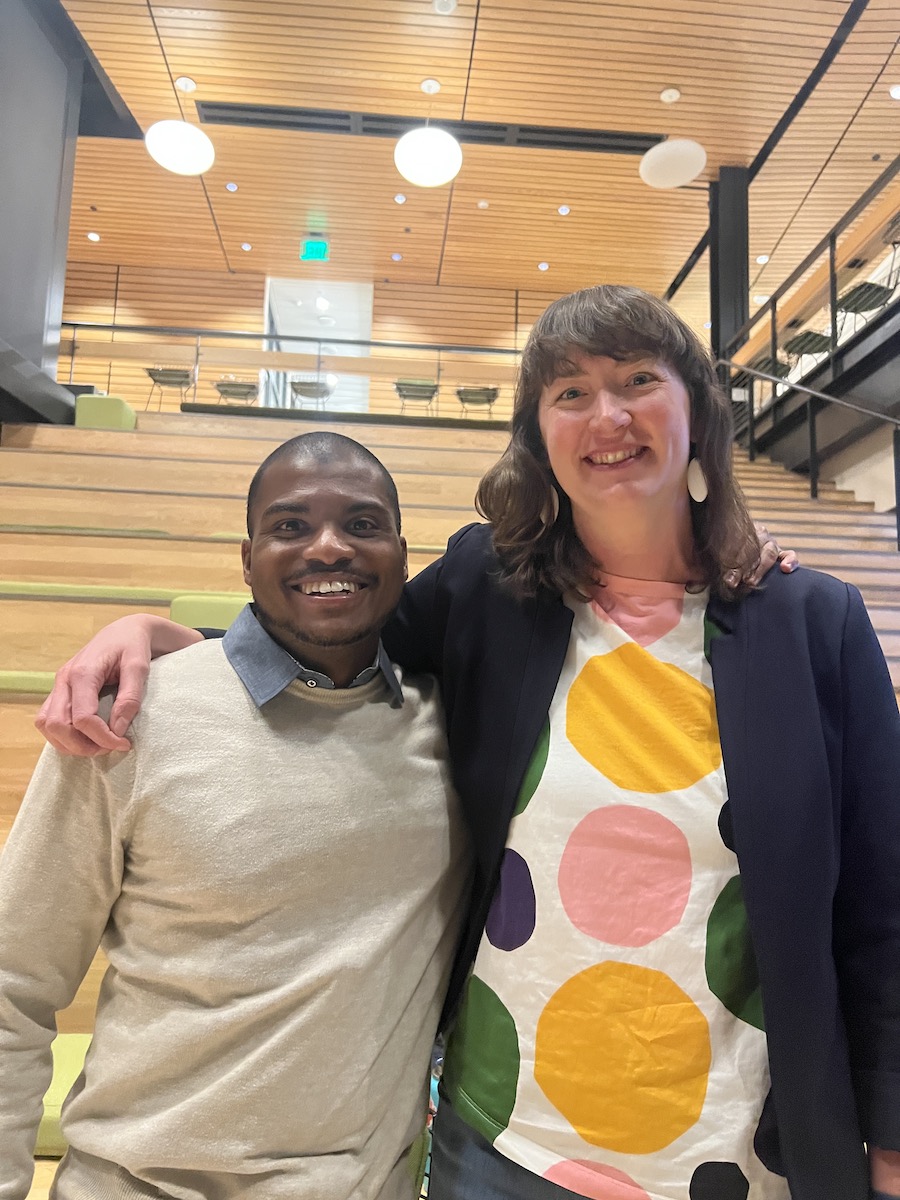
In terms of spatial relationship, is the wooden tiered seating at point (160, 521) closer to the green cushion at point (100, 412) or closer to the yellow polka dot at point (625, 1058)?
the green cushion at point (100, 412)

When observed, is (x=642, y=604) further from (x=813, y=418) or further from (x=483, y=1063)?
(x=813, y=418)

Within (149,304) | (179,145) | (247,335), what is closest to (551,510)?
(179,145)

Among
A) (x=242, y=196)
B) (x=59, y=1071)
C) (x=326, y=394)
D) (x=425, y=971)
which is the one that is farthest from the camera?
(x=326, y=394)

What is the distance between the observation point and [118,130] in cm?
641

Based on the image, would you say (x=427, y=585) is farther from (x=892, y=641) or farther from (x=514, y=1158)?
(x=892, y=641)

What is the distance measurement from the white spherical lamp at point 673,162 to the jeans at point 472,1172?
6.69 meters

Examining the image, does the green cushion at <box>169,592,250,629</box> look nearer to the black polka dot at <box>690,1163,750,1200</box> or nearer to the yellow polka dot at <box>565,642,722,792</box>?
the yellow polka dot at <box>565,642,722,792</box>

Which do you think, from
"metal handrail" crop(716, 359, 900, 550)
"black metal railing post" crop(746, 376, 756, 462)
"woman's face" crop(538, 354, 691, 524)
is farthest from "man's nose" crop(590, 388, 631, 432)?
"black metal railing post" crop(746, 376, 756, 462)

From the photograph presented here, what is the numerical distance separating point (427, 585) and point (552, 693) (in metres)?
0.30

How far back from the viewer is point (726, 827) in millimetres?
875

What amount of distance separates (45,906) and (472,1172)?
0.58m

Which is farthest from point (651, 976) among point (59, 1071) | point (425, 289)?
point (425, 289)

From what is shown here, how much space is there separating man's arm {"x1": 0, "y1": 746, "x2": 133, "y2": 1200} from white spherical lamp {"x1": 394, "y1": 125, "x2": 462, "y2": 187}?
557cm

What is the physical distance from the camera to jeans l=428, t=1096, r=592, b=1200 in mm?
857
